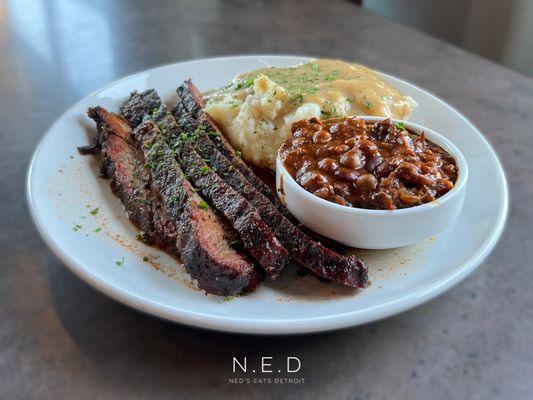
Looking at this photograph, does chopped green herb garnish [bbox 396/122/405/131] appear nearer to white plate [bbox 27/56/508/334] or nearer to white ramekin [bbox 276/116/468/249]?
white ramekin [bbox 276/116/468/249]

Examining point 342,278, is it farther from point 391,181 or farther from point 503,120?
point 503,120

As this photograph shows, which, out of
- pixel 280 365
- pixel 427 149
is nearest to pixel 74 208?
pixel 280 365

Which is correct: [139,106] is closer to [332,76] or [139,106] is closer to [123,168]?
[123,168]

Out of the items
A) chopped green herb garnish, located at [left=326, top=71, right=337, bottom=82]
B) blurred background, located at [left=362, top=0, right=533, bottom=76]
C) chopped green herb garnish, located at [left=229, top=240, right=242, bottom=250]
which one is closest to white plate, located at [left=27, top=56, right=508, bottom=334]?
chopped green herb garnish, located at [left=229, top=240, right=242, bottom=250]

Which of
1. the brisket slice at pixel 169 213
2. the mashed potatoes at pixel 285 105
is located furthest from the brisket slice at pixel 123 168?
the mashed potatoes at pixel 285 105

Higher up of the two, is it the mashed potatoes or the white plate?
the mashed potatoes

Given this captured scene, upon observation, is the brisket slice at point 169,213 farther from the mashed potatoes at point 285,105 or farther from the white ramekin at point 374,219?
the mashed potatoes at point 285,105
